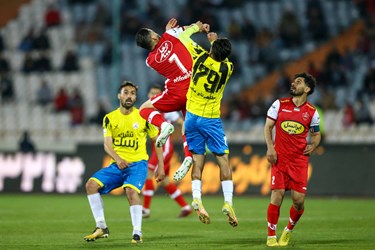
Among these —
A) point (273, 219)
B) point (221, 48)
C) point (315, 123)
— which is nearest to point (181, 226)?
point (273, 219)

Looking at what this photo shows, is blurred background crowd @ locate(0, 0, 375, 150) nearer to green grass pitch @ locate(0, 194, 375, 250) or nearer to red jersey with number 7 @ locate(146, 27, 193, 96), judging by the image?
green grass pitch @ locate(0, 194, 375, 250)

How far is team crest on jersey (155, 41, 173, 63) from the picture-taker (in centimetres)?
1399

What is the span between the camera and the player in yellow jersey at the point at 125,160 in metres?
13.6

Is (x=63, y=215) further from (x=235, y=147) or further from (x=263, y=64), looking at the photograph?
(x=263, y=64)

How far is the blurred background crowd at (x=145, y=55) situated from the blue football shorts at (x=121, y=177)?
14758 mm

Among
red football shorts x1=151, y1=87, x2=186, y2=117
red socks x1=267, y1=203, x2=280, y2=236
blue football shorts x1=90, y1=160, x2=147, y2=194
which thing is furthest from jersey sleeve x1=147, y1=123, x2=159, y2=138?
red socks x1=267, y1=203, x2=280, y2=236

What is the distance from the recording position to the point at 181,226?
54.3ft

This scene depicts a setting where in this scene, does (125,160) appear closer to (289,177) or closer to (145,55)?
(289,177)

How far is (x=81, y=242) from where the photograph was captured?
13586 mm

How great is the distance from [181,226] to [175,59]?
12.4ft

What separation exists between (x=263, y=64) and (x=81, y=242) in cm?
1969

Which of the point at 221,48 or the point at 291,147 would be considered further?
the point at 291,147

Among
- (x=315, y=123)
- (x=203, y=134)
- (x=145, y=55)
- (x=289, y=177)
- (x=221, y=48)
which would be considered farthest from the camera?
(x=145, y=55)

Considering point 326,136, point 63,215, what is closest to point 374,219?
point 63,215
